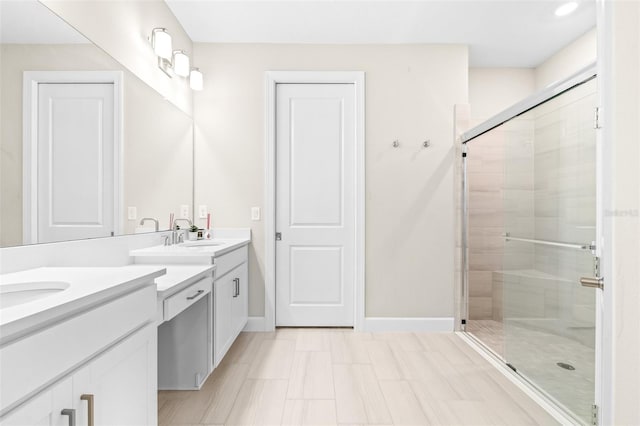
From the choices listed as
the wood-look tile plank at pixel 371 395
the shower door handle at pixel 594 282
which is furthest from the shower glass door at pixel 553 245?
the wood-look tile plank at pixel 371 395

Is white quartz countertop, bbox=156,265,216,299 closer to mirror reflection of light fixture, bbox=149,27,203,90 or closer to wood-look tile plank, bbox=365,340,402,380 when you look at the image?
wood-look tile plank, bbox=365,340,402,380

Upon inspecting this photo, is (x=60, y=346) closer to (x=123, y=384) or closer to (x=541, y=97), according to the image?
(x=123, y=384)

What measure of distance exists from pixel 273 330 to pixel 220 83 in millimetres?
2320

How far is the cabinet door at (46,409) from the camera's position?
2.35ft

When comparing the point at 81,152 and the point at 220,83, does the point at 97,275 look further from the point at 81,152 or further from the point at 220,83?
the point at 220,83

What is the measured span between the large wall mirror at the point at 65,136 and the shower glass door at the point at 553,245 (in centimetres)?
242

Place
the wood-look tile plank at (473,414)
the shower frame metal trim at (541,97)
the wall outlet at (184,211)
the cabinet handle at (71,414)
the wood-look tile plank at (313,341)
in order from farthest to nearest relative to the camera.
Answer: the wall outlet at (184,211) → the wood-look tile plank at (313,341) → the wood-look tile plank at (473,414) → the shower frame metal trim at (541,97) → the cabinet handle at (71,414)

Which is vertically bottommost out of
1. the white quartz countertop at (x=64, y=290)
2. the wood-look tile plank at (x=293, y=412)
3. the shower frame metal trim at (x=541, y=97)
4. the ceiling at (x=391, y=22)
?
the wood-look tile plank at (x=293, y=412)

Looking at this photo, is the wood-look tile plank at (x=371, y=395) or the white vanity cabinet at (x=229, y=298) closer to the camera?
the wood-look tile plank at (x=371, y=395)

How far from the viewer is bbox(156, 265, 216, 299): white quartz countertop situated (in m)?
1.46

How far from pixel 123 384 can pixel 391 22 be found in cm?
301

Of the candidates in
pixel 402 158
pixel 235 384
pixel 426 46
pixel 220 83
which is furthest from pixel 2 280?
pixel 426 46

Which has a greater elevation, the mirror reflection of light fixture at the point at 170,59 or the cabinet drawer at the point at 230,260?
the mirror reflection of light fixture at the point at 170,59

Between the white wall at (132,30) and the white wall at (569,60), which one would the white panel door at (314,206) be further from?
the white wall at (569,60)
